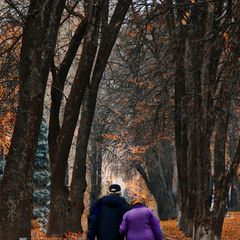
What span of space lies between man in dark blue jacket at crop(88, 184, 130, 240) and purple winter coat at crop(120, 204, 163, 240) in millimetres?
174

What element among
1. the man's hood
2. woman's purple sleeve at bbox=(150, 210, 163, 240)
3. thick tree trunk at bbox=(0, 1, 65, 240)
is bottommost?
woman's purple sleeve at bbox=(150, 210, 163, 240)

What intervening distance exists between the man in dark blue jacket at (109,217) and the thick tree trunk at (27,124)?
1.38 metres

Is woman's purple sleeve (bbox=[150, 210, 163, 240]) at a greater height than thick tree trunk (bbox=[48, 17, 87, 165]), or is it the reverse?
thick tree trunk (bbox=[48, 17, 87, 165])

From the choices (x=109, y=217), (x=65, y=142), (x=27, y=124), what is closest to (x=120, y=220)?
(x=109, y=217)

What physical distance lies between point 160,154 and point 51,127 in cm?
1788

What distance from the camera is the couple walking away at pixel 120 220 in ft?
24.6

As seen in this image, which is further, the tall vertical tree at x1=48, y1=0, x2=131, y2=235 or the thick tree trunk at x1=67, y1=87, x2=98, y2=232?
the thick tree trunk at x1=67, y1=87, x2=98, y2=232

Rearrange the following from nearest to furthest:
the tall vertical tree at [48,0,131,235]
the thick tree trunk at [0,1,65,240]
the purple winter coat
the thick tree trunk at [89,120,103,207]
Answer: the purple winter coat, the thick tree trunk at [0,1,65,240], the tall vertical tree at [48,0,131,235], the thick tree trunk at [89,120,103,207]

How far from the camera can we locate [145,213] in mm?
7531

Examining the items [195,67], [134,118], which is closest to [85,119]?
[195,67]

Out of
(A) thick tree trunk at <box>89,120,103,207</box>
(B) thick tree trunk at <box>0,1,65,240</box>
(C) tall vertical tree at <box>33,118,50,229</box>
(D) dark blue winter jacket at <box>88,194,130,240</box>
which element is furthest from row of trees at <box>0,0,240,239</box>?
(A) thick tree trunk at <box>89,120,103,207</box>

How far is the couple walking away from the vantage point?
295 inches

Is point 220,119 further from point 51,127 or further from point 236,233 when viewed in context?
point 236,233

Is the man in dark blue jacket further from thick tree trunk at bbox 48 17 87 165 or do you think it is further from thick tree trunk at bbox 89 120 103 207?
thick tree trunk at bbox 89 120 103 207
